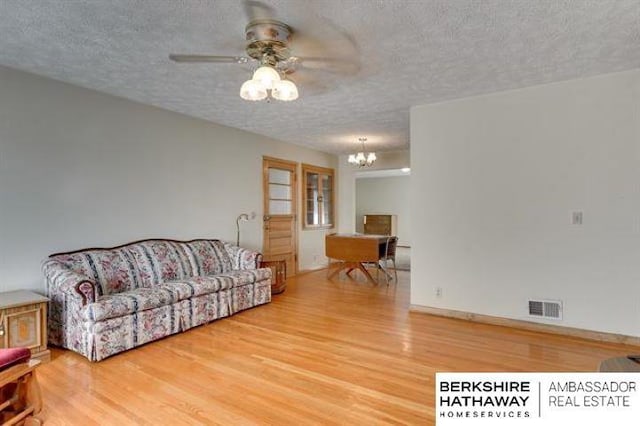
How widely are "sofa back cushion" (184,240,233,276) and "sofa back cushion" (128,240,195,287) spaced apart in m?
0.07

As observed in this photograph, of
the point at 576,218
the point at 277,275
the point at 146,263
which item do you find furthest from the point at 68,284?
the point at 576,218

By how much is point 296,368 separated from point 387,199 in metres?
9.12

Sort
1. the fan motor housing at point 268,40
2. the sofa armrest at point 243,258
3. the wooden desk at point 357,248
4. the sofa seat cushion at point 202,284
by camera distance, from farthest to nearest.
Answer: the wooden desk at point 357,248, the sofa armrest at point 243,258, the sofa seat cushion at point 202,284, the fan motor housing at point 268,40

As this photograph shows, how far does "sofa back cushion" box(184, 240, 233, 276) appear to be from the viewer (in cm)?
405

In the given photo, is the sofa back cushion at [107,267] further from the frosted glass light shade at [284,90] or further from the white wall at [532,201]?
the white wall at [532,201]

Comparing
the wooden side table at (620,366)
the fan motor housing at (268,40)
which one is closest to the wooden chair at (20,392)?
the fan motor housing at (268,40)

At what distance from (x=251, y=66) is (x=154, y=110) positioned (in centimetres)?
172

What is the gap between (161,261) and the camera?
12.2 ft

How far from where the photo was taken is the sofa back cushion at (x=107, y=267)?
3.13 m

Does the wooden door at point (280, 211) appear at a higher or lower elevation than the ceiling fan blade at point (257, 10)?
lower

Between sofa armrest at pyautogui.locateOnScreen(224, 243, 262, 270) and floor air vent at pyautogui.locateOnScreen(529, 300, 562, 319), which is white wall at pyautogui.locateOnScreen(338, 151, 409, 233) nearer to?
sofa armrest at pyautogui.locateOnScreen(224, 243, 262, 270)

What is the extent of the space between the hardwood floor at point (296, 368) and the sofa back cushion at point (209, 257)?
0.70m

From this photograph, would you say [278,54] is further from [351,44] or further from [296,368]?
[296,368]

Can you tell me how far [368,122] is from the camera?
459 centimetres
